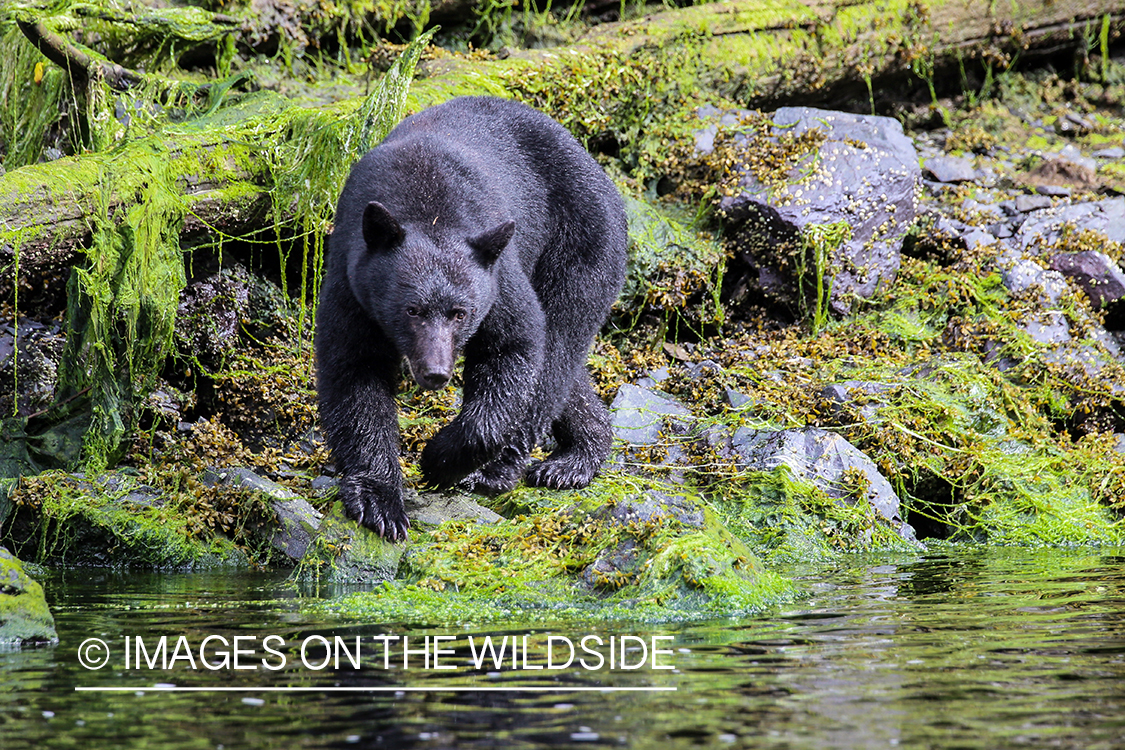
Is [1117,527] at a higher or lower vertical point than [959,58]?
lower

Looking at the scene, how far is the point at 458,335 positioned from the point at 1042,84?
11.2 metres

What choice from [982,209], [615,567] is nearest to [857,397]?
[982,209]

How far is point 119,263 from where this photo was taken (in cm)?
858

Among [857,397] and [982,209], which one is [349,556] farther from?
[982,209]

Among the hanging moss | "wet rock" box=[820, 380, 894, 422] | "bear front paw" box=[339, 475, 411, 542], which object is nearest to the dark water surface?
"bear front paw" box=[339, 475, 411, 542]

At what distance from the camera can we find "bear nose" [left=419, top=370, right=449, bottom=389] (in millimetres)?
6543

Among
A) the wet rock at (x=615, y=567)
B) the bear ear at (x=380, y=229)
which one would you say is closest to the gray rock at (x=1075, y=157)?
the wet rock at (x=615, y=567)

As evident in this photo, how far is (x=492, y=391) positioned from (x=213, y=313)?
393 centimetres

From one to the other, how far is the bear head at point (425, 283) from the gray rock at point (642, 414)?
9.42 feet

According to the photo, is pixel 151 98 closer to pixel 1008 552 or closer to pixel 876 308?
pixel 876 308

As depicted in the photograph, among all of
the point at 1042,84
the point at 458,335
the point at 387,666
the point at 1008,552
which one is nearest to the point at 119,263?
Result: the point at 458,335

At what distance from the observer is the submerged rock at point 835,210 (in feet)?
37.2

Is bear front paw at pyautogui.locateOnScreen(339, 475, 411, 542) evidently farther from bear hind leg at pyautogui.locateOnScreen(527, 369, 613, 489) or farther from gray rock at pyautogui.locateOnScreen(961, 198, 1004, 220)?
gray rock at pyautogui.locateOnScreen(961, 198, 1004, 220)

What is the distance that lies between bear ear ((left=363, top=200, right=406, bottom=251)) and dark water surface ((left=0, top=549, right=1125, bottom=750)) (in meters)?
1.96
